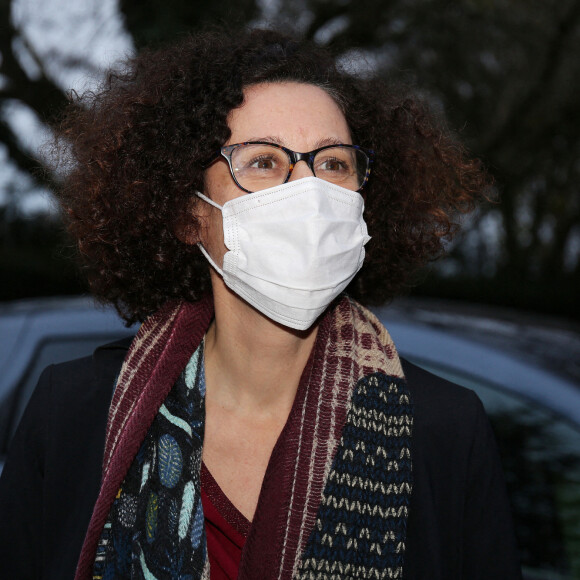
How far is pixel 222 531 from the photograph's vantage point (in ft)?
6.20

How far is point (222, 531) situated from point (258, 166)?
96 centimetres

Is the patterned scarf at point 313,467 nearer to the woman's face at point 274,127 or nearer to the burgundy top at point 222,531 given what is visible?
the burgundy top at point 222,531

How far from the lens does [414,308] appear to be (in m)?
3.14

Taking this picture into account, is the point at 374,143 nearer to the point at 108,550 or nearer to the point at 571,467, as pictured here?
the point at 571,467

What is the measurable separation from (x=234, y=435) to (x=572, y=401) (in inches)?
44.4

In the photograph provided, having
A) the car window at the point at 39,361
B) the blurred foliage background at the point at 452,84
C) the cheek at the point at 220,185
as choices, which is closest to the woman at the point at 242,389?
the cheek at the point at 220,185

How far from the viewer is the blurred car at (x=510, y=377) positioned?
2348 mm

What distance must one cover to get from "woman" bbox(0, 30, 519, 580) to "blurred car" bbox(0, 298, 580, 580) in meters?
0.55

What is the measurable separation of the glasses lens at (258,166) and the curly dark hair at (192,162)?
83 millimetres

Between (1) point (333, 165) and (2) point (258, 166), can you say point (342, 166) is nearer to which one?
(1) point (333, 165)

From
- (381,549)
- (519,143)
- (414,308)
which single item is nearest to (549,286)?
(519,143)

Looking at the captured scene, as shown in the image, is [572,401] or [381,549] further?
[572,401]

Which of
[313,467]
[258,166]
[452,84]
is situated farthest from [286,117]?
[452,84]

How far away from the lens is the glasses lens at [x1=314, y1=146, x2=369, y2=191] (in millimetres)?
1972
